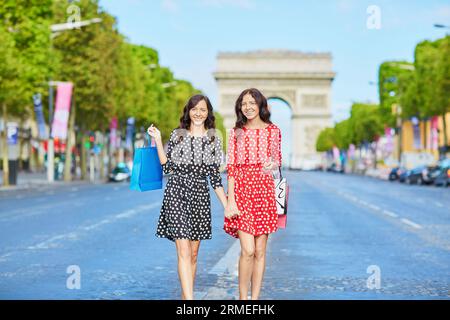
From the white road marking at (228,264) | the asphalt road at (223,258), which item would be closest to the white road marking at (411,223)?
the asphalt road at (223,258)

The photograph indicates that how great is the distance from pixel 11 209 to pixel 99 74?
34.9 m

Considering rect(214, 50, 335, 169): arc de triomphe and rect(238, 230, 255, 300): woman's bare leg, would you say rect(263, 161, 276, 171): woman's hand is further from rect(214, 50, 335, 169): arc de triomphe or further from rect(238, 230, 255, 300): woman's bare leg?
rect(214, 50, 335, 169): arc de triomphe

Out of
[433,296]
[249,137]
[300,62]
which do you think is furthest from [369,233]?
[300,62]

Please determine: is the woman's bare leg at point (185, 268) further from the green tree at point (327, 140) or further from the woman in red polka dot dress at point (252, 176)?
the green tree at point (327, 140)

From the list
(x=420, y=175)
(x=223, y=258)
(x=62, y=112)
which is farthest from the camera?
(x=420, y=175)

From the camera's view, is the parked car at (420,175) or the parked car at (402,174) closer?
the parked car at (420,175)

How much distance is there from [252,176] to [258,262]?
695 millimetres

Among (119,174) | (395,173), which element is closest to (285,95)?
(395,173)

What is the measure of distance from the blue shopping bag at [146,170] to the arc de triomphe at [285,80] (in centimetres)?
12446

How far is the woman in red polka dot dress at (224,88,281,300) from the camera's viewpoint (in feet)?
28.3

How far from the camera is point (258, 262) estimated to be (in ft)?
28.8

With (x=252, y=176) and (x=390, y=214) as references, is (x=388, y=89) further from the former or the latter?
(x=252, y=176)

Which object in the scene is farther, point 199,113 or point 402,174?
point 402,174

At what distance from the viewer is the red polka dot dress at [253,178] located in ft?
28.2
